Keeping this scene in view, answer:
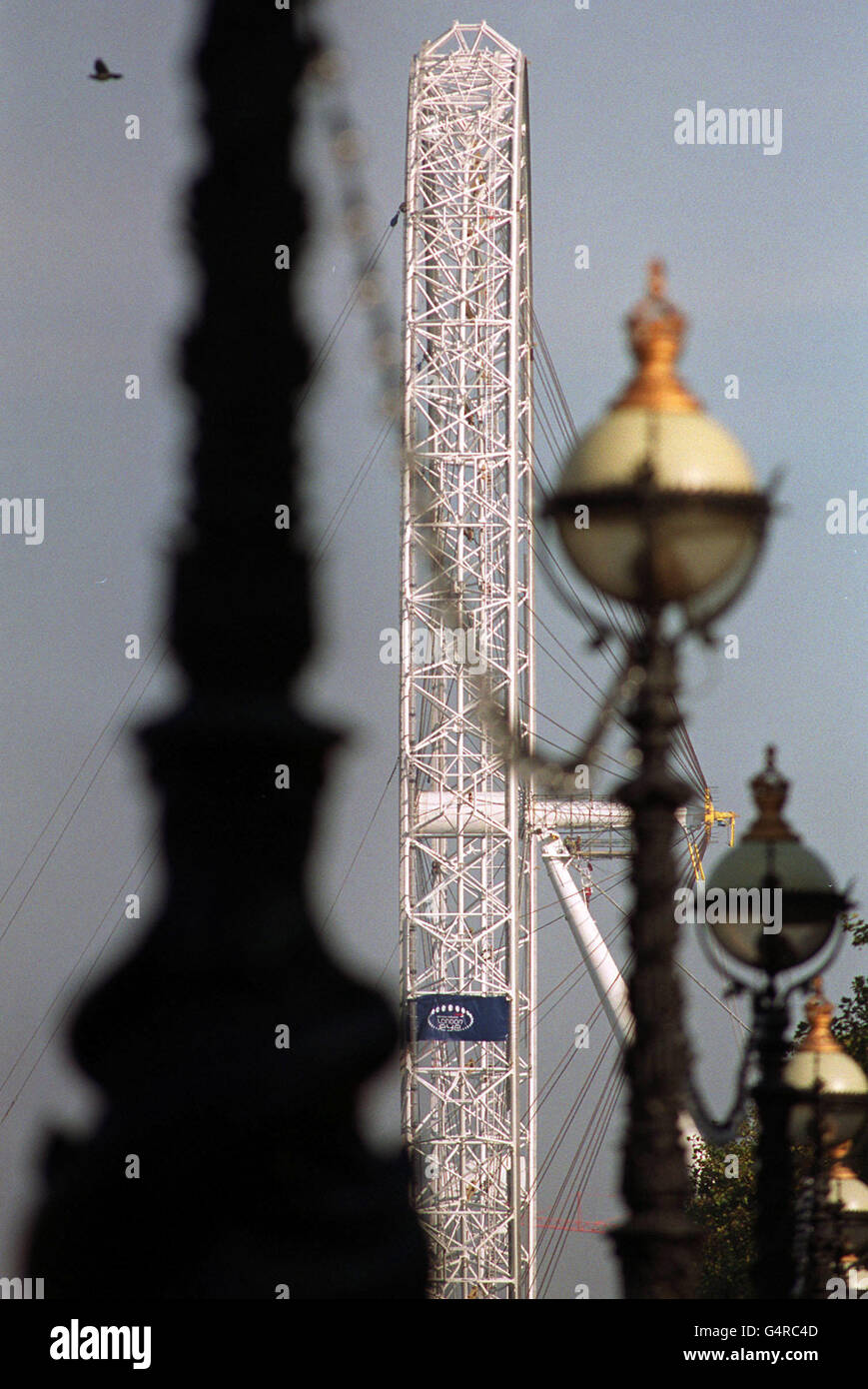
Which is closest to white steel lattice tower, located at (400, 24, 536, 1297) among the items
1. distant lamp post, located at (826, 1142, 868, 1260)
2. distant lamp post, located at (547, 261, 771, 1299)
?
distant lamp post, located at (826, 1142, 868, 1260)

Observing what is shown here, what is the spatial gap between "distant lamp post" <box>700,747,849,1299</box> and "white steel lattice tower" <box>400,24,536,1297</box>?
26.6 metres

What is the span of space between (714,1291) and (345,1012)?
16303mm

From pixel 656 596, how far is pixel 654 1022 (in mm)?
942

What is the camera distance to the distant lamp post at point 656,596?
487 centimetres

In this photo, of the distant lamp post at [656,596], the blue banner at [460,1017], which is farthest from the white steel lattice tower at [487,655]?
the distant lamp post at [656,596]

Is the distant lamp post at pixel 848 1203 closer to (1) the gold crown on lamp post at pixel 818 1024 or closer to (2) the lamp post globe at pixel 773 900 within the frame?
(1) the gold crown on lamp post at pixel 818 1024

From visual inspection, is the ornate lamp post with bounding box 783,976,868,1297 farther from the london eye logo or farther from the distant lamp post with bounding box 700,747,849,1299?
the london eye logo

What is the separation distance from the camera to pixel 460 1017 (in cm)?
3359

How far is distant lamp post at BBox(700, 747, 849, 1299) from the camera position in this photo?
708cm

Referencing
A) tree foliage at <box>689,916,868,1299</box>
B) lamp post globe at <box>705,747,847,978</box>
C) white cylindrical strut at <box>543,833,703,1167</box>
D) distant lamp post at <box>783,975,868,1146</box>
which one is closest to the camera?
lamp post globe at <box>705,747,847,978</box>

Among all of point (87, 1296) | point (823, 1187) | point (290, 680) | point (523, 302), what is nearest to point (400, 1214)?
point (87, 1296)

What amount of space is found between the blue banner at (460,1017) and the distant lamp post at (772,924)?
2621 cm

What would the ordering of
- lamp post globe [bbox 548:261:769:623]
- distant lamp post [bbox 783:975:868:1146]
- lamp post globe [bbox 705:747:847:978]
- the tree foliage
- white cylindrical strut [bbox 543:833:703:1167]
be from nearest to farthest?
lamp post globe [bbox 548:261:769:623], lamp post globe [bbox 705:747:847:978], distant lamp post [bbox 783:975:868:1146], the tree foliage, white cylindrical strut [bbox 543:833:703:1167]

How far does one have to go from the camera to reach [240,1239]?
5.42 meters
